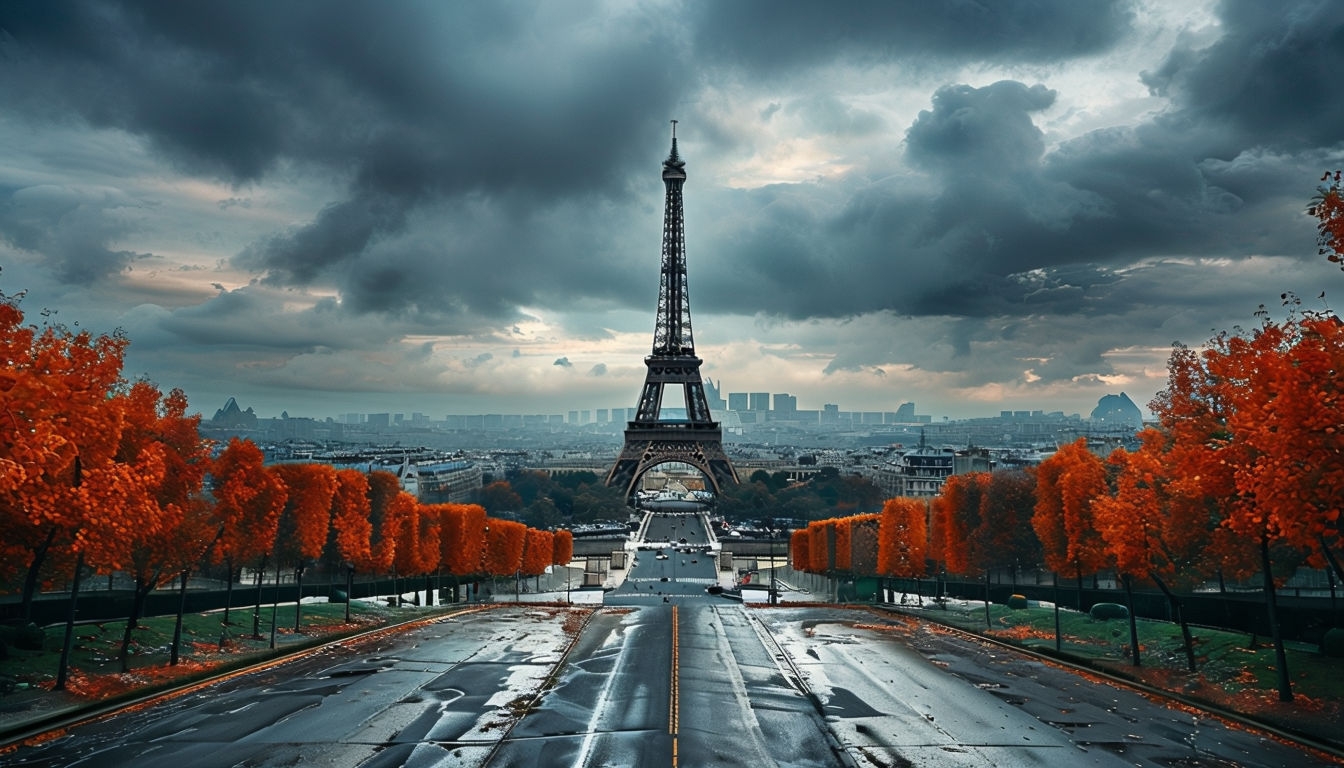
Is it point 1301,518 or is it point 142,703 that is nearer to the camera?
point 1301,518

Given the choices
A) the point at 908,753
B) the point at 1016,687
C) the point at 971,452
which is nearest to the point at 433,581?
the point at 1016,687

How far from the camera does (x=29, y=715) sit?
78.6 ft

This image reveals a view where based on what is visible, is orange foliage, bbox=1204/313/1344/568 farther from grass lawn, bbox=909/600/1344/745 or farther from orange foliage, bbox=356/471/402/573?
orange foliage, bbox=356/471/402/573

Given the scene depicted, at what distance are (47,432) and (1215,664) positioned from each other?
120 feet

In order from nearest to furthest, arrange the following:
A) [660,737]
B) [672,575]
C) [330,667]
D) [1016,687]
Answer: [660,737] < [1016,687] < [330,667] < [672,575]

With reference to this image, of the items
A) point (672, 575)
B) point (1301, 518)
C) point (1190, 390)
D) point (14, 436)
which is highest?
point (1190, 390)

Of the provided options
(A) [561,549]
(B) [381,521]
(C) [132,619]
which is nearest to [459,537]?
(B) [381,521]

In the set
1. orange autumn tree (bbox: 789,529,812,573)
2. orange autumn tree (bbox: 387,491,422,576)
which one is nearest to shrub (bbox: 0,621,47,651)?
orange autumn tree (bbox: 387,491,422,576)

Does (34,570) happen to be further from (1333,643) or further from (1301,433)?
(1333,643)

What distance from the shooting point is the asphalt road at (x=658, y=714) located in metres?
21.4

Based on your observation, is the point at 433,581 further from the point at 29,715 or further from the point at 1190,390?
the point at 1190,390

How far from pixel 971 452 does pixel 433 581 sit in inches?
4389

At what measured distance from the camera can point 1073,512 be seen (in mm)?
42969

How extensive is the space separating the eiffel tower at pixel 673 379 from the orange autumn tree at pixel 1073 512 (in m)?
101
